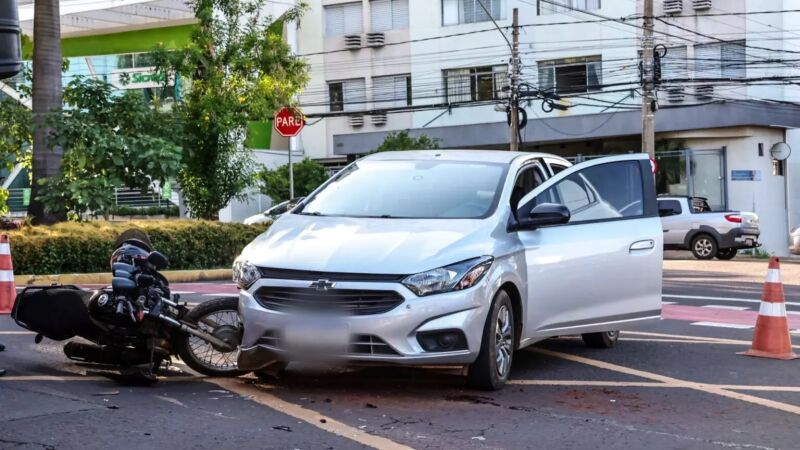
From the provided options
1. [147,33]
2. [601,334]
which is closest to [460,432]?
[601,334]

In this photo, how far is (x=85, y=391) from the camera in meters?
6.82

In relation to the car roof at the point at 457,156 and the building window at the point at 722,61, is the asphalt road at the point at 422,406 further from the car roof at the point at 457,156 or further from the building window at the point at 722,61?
the building window at the point at 722,61

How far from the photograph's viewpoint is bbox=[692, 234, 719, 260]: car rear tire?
28.2 metres

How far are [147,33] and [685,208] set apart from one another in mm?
27349

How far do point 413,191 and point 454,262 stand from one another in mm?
1286

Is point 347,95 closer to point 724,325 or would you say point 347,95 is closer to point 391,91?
point 391,91

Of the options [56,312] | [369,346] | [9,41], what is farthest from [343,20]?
[9,41]

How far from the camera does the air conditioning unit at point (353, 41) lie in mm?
43531

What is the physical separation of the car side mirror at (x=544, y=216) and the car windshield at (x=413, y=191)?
0.28 meters

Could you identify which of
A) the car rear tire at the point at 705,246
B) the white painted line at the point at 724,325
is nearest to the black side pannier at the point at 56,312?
the white painted line at the point at 724,325

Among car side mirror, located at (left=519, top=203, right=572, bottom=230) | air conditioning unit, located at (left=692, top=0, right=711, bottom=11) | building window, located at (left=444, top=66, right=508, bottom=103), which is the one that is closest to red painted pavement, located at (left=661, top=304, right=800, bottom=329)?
car side mirror, located at (left=519, top=203, right=572, bottom=230)

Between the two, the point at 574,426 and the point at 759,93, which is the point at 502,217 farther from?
the point at 759,93

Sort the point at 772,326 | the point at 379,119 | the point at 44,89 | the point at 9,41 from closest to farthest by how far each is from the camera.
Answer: the point at 9,41 → the point at 772,326 → the point at 44,89 → the point at 379,119

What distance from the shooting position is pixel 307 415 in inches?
247
